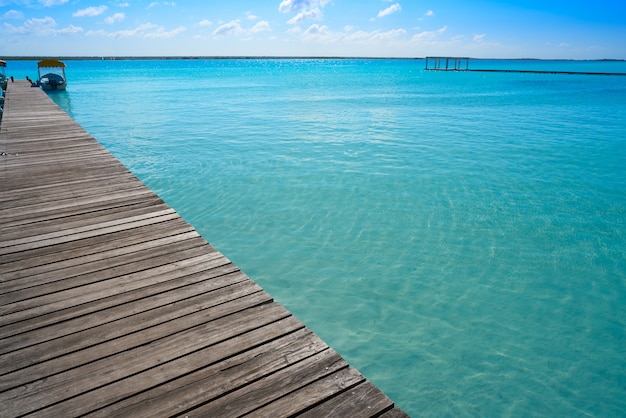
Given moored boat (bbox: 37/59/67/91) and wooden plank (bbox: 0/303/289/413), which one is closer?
wooden plank (bbox: 0/303/289/413)

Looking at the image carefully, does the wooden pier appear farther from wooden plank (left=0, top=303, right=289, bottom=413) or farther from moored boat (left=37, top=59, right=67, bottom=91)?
moored boat (left=37, top=59, right=67, bottom=91)

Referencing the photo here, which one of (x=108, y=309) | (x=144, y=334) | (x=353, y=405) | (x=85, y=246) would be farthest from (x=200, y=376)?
(x=85, y=246)

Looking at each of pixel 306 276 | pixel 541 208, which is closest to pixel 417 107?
pixel 541 208

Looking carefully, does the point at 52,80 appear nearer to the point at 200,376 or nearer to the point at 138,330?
the point at 138,330

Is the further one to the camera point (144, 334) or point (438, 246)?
point (438, 246)

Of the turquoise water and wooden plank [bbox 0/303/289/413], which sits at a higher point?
wooden plank [bbox 0/303/289/413]

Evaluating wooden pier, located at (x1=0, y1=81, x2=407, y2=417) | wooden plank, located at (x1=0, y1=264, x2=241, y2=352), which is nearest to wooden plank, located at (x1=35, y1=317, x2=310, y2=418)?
wooden pier, located at (x1=0, y1=81, x2=407, y2=417)

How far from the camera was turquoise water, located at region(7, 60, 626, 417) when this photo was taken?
4.68 m

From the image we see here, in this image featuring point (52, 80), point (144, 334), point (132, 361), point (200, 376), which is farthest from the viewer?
point (52, 80)

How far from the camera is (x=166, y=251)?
4.49 meters

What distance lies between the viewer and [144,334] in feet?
10.2

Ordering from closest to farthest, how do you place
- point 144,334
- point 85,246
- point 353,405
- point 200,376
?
1. point 353,405
2. point 200,376
3. point 144,334
4. point 85,246

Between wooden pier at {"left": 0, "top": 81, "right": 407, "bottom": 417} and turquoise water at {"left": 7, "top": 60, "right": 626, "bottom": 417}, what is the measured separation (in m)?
1.99

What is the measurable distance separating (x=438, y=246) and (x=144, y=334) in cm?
570
